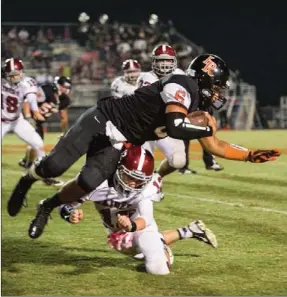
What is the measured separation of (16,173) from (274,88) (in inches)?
938

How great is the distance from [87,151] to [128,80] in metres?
5.89

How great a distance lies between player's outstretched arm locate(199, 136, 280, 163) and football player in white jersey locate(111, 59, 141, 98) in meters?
5.43

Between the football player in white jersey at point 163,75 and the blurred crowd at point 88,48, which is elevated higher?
the football player in white jersey at point 163,75

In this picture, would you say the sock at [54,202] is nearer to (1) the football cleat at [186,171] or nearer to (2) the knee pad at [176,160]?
(2) the knee pad at [176,160]

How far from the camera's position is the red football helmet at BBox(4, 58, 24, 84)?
9.88 meters

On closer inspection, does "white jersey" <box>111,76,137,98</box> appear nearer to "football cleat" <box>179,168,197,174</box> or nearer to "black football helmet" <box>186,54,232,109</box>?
"football cleat" <box>179,168,197,174</box>

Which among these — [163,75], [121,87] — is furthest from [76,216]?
[121,87]

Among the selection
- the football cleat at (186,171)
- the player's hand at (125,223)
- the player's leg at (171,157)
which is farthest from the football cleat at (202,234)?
the football cleat at (186,171)

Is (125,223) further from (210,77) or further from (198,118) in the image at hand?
(210,77)

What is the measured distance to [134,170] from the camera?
475 cm

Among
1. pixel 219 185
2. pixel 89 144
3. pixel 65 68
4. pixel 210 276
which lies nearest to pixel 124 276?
pixel 210 276

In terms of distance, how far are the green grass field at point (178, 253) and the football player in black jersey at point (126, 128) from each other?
466mm

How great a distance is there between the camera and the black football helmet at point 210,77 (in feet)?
16.0

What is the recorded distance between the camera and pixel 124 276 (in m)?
4.84
